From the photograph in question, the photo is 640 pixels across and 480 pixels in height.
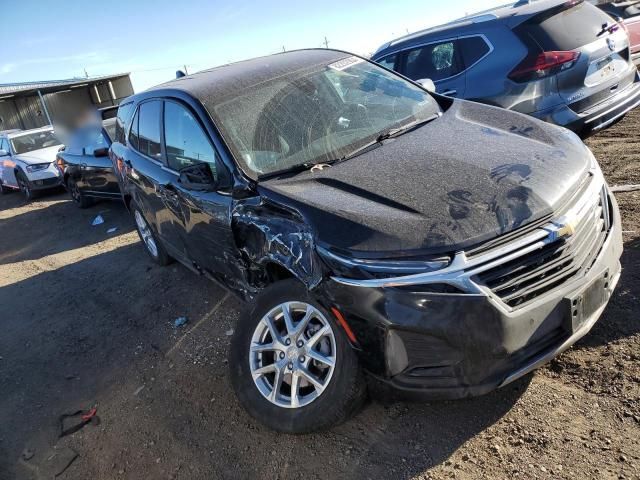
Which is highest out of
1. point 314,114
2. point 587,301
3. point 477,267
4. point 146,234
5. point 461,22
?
point 461,22

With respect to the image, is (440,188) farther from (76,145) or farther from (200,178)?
(76,145)

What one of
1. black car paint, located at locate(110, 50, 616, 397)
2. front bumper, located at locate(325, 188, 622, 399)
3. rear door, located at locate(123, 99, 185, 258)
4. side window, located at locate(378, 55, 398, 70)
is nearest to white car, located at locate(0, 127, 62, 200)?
rear door, located at locate(123, 99, 185, 258)

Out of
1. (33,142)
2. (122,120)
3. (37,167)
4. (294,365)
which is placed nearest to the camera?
(294,365)

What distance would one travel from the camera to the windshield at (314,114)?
3.25 metres

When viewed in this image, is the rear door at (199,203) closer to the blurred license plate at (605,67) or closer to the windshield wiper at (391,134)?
the windshield wiper at (391,134)

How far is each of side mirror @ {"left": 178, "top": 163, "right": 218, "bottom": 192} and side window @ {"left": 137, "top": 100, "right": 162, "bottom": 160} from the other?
113 centimetres

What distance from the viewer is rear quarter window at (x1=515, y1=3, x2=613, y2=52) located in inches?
200

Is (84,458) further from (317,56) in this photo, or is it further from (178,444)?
(317,56)

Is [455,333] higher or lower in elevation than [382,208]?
lower

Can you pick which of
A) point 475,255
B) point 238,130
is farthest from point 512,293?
point 238,130

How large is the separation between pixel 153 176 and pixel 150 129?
437mm

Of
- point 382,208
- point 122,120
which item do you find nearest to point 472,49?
point 122,120

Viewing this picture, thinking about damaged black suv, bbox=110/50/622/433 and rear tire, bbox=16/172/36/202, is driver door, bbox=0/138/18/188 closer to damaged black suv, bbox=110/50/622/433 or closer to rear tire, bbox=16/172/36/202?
rear tire, bbox=16/172/36/202

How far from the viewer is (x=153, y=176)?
14.4 feet
